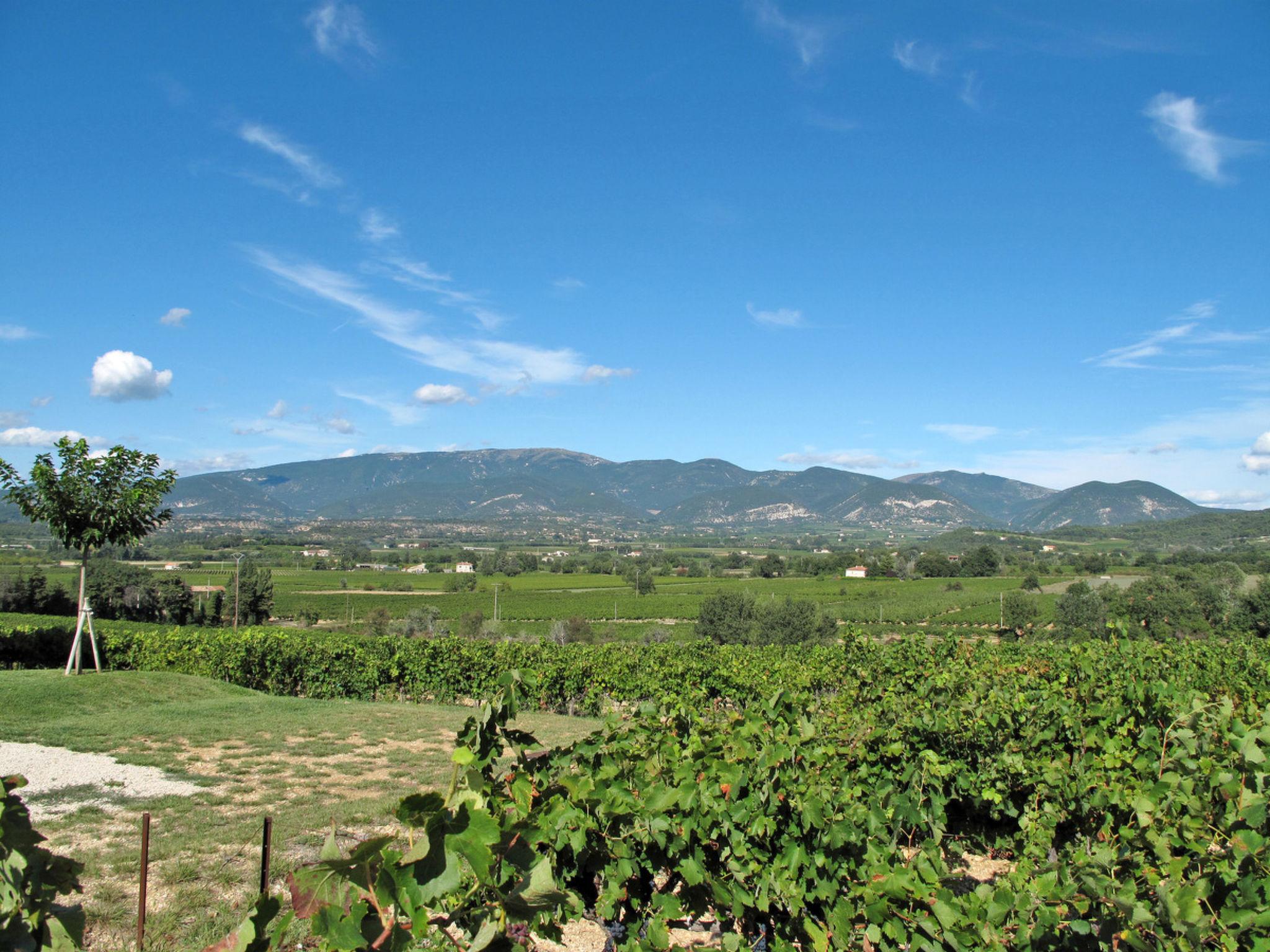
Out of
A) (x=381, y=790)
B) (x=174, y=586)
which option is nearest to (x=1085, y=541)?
(x=174, y=586)

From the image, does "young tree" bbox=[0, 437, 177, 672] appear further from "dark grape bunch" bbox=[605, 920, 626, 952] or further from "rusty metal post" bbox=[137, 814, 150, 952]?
"dark grape bunch" bbox=[605, 920, 626, 952]

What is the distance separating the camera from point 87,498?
1214 centimetres

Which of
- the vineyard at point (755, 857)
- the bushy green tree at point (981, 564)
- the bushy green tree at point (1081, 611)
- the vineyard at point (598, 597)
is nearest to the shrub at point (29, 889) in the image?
the vineyard at point (755, 857)

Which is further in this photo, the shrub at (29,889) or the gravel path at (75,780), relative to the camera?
the gravel path at (75,780)

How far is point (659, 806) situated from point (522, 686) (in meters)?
0.71

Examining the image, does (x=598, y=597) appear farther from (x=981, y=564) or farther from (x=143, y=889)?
(x=143, y=889)

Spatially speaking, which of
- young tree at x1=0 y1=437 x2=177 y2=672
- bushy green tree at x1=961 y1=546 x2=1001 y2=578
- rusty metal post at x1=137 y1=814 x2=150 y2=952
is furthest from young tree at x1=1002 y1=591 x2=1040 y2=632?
rusty metal post at x1=137 y1=814 x2=150 y2=952

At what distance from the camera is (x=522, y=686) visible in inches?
94.4

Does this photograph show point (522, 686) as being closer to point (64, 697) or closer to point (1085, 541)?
point (64, 697)

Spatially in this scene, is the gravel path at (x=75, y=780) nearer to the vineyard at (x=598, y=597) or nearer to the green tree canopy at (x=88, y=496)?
the green tree canopy at (x=88, y=496)

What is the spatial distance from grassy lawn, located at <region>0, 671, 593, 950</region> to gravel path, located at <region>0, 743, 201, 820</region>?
156 mm

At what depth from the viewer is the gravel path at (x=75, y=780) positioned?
7129mm

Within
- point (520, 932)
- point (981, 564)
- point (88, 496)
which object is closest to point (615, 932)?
point (520, 932)

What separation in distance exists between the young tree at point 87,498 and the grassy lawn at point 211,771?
1.71 meters
